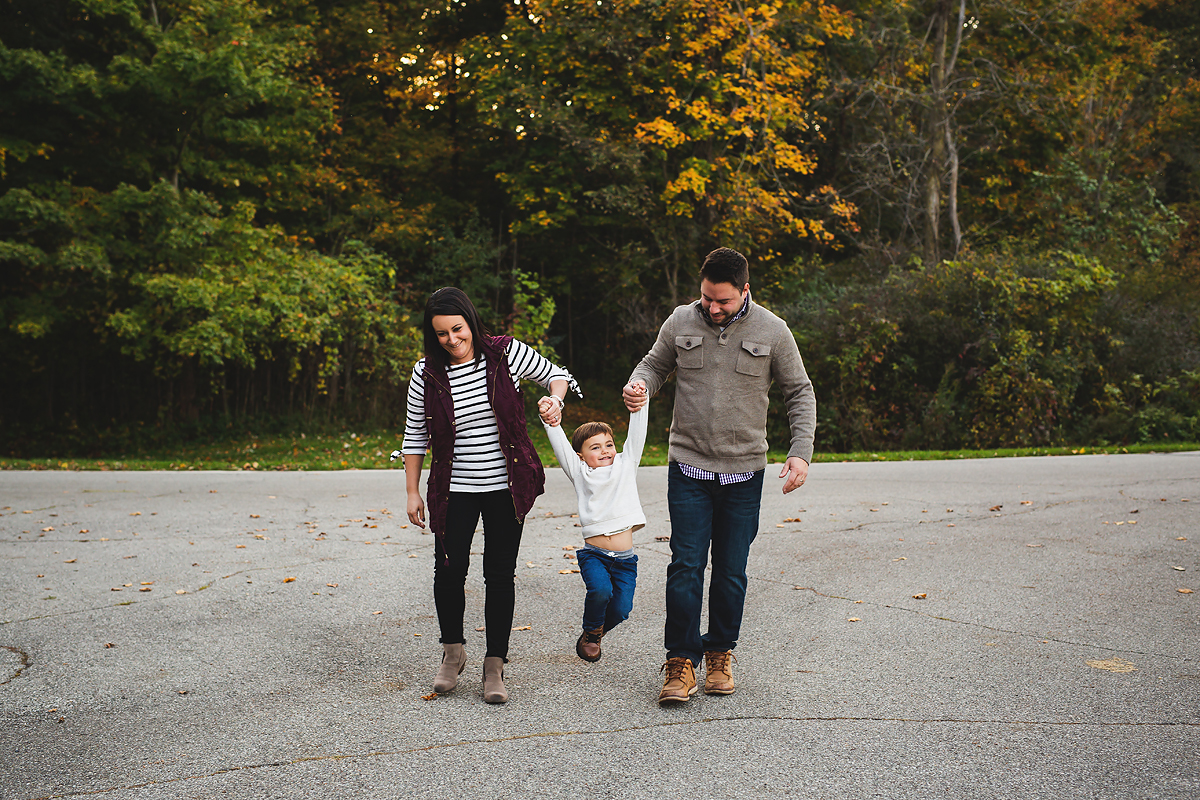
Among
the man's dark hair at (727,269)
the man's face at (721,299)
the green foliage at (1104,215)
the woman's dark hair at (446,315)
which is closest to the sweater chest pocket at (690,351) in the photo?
the man's face at (721,299)

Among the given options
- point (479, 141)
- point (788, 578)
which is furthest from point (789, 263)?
point (788, 578)

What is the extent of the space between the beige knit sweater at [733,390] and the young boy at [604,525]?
0.38 metres

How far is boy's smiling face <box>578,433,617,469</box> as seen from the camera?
4906 millimetres

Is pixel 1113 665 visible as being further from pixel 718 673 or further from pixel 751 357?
pixel 751 357

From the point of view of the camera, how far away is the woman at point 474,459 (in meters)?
4.46

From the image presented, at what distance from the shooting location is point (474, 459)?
4.47 m

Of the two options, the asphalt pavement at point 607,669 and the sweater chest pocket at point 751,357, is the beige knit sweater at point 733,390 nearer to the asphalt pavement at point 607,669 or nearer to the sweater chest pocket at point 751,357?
the sweater chest pocket at point 751,357

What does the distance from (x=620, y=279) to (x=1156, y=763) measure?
20.6m

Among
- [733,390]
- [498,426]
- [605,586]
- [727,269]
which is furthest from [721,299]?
[605,586]

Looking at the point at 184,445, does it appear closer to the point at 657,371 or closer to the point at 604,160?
the point at 604,160

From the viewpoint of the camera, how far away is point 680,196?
21844mm

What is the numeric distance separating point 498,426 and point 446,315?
0.55 m

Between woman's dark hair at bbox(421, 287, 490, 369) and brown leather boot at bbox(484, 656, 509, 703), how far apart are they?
1.37 m

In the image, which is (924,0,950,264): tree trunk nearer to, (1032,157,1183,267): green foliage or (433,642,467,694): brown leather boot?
(1032,157,1183,267): green foliage
